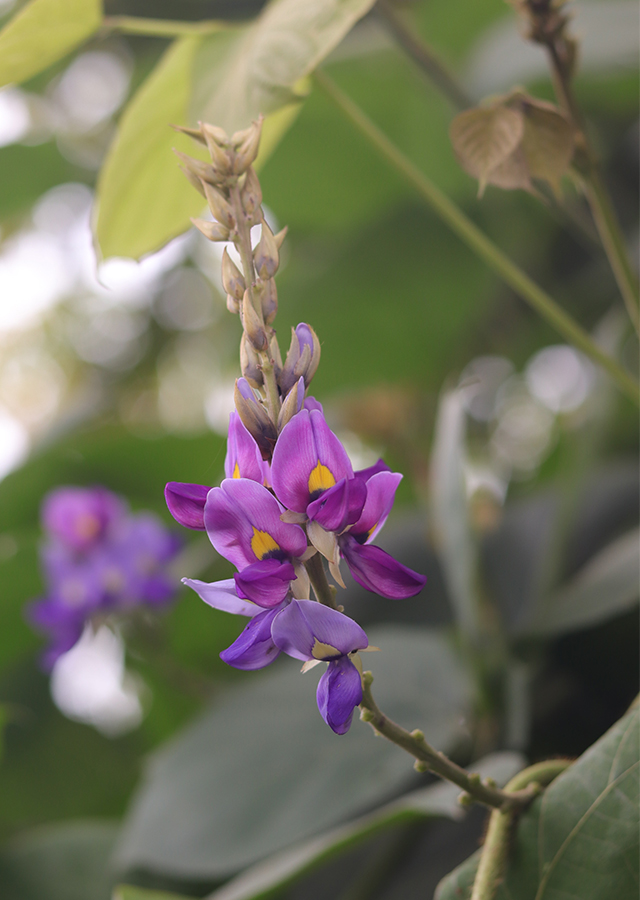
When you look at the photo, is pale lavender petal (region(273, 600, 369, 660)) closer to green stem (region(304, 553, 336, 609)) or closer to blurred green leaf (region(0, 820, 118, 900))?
green stem (region(304, 553, 336, 609))

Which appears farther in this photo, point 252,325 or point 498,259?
point 498,259

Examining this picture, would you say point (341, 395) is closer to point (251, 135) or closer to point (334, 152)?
point (334, 152)

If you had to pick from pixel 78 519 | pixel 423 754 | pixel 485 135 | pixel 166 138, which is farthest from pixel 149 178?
pixel 78 519

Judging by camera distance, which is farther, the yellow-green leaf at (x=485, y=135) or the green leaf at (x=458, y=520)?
the green leaf at (x=458, y=520)

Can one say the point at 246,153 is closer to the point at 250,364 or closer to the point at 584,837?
the point at 250,364

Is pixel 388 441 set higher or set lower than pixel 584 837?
lower

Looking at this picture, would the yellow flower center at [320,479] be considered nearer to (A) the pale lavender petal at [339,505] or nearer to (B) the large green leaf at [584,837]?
(A) the pale lavender petal at [339,505]

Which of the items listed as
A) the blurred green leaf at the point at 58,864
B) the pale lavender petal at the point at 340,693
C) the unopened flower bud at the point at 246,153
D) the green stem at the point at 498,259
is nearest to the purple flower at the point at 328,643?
the pale lavender petal at the point at 340,693
